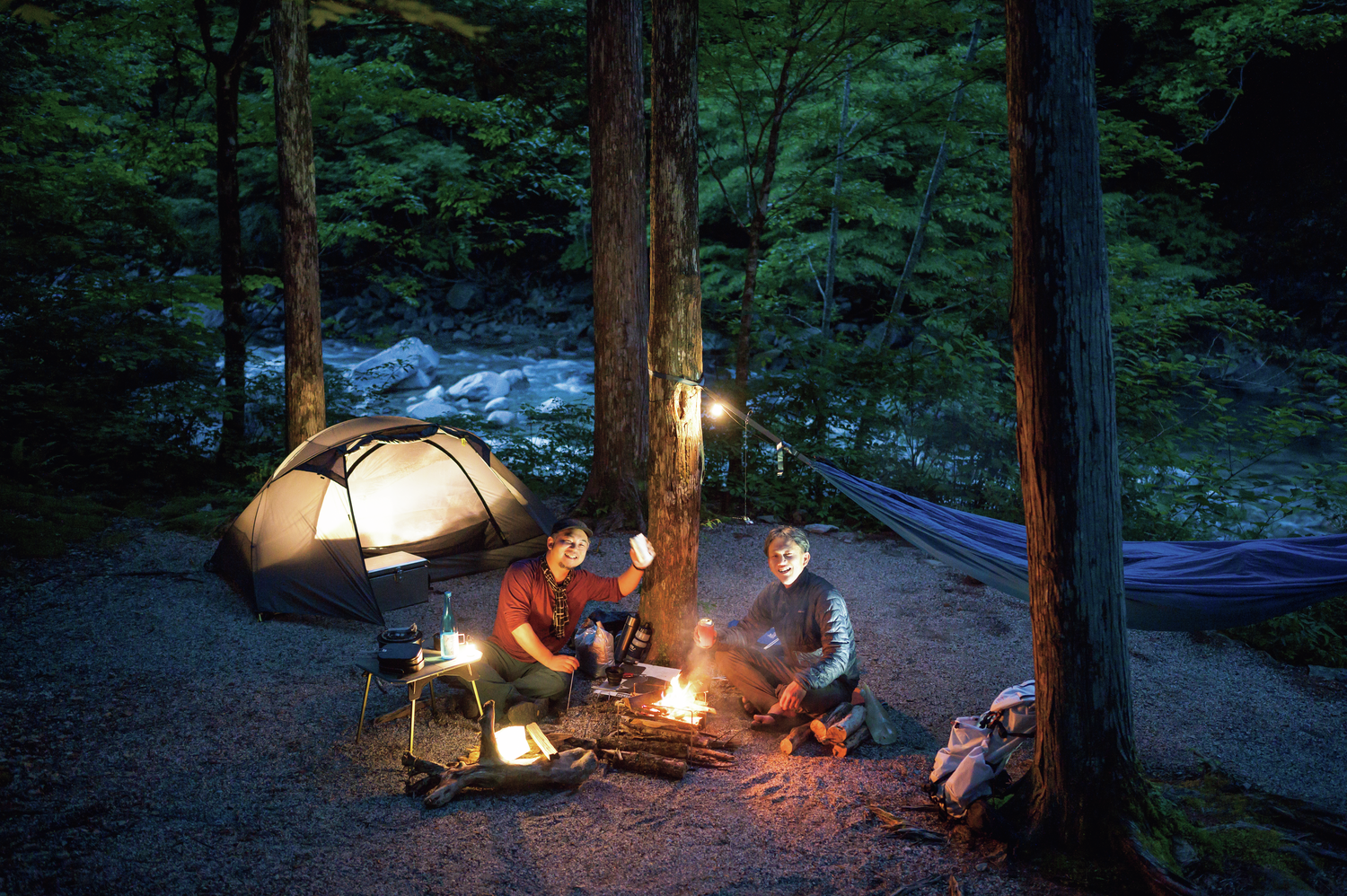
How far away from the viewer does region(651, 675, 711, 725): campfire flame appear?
3013 mm

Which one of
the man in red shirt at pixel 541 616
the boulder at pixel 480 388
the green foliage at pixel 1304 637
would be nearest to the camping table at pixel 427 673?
the man in red shirt at pixel 541 616

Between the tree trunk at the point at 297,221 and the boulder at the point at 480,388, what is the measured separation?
23.7ft

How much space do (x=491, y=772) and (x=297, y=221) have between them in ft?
15.0

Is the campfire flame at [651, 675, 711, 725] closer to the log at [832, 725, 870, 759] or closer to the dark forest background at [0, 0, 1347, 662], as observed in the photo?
the log at [832, 725, 870, 759]

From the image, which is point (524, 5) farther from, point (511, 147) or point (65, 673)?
point (65, 673)

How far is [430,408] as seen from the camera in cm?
1241

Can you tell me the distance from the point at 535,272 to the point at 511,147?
9.79 meters

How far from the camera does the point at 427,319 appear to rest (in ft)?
58.3

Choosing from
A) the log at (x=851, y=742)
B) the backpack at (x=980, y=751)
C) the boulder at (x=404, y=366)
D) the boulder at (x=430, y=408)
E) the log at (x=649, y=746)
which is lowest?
the log at (x=851, y=742)

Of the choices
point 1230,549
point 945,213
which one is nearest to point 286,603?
point 1230,549

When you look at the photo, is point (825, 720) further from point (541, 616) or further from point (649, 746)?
point (541, 616)

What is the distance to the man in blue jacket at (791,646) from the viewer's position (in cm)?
302

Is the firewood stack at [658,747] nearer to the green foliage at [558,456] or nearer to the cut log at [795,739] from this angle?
the cut log at [795,739]

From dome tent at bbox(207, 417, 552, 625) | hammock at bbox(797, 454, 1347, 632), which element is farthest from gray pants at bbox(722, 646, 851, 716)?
dome tent at bbox(207, 417, 552, 625)
